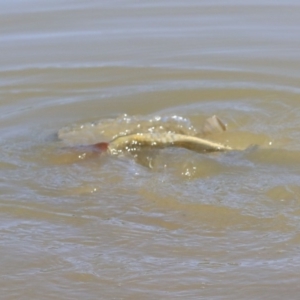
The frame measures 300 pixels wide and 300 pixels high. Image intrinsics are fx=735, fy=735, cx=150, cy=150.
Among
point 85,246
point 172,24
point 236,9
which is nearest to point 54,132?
point 85,246

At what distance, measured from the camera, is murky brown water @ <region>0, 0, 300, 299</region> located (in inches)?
141

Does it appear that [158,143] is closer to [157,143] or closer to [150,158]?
[157,143]

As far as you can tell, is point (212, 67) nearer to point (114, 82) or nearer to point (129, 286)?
point (114, 82)

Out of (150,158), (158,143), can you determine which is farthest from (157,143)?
(150,158)

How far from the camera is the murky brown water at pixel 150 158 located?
3.57 m

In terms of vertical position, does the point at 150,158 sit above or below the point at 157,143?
below

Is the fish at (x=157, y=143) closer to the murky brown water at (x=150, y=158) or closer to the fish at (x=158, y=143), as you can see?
the fish at (x=158, y=143)

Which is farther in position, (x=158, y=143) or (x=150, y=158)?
(x=158, y=143)

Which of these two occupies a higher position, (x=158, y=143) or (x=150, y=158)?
(x=158, y=143)

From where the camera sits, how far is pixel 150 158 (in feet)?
16.1

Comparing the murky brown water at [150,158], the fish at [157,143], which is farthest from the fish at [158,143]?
the murky brown water at [150,158]

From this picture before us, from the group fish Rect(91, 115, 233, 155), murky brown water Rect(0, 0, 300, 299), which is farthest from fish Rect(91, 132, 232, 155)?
murky brown water Rect(0, 0, 300, 299)

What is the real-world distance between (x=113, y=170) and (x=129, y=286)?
138 cm

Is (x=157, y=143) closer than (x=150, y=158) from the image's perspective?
No
